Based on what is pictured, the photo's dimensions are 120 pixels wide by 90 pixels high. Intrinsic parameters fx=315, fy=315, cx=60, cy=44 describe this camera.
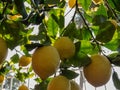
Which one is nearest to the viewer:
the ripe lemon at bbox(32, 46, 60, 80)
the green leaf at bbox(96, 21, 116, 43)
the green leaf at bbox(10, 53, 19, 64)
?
the ripe lemon at bbox(32, 46, 60, 80)

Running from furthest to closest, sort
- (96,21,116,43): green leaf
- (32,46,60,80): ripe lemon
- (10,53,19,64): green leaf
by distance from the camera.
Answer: (10,53,19,64): green leaf → (96,21,116,43): green leaf → (32,46,60,80): ripe lemon

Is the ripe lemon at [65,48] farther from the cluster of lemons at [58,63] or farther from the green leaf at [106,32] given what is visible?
the green leaf at [106,32]

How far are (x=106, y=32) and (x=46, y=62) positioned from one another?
0.18 m

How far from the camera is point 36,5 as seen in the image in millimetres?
727

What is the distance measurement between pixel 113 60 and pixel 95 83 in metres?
0.09

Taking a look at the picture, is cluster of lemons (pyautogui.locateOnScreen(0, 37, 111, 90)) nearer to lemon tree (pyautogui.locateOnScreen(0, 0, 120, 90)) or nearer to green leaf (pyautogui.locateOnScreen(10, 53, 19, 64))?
lemon tree (pyautogui.locateOnScreen(0, 0, 120, 90))

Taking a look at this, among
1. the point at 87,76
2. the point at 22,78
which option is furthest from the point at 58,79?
the point at 22,78

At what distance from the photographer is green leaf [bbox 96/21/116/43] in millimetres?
669

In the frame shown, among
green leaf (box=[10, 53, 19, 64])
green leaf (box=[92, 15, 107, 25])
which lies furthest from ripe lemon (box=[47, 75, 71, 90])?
green leaf (box=[10, 53, 19, 64])

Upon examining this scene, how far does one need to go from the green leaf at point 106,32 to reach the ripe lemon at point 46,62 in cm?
16

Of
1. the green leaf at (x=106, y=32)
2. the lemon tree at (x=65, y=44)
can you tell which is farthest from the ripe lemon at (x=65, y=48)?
the green leaf at (x=106, y=32)

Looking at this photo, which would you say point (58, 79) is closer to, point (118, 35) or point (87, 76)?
point (87, 76)

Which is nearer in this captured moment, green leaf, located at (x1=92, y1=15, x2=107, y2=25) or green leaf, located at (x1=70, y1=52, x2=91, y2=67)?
green leaf, located at (x1=70, y1=52, x2=91, y2=67)

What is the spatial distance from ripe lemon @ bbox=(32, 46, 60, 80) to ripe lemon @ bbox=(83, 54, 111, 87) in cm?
7
